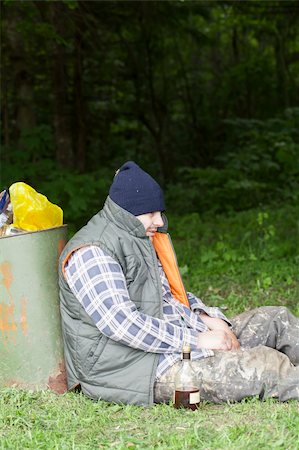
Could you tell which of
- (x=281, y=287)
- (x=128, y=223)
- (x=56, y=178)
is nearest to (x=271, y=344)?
(x=128, y=223)

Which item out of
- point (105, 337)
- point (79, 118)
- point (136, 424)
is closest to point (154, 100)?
point (79, 118)

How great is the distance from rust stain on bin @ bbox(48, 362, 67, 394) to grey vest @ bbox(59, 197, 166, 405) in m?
0.21

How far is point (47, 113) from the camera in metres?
16.5

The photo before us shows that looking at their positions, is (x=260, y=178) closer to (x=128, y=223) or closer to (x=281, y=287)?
(x=281, y=287)

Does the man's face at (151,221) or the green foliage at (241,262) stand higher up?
the man's face at (151,221)

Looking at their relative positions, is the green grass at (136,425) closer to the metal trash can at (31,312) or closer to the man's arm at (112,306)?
the metal trash can at (31,312)

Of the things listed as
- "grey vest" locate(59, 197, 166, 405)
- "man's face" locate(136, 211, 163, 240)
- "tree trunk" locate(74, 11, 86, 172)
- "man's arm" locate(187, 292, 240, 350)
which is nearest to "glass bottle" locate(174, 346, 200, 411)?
"grey vest" locate(59, 197, 166, 405)

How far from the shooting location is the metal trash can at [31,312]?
3926mm

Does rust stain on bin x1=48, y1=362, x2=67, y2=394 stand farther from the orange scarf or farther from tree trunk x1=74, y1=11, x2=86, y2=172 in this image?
tree trunk x1=74, y1=11, x2=86, y2=172

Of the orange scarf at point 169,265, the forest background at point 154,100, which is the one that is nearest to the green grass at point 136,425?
the orange scarf at point 169,265

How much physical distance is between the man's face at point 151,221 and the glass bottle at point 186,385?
625 millimetres

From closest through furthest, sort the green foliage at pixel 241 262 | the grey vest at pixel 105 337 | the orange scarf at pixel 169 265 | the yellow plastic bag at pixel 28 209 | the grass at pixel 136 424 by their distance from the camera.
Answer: the grass at pixel 136 424 < the grey vest at pixel 105 337 < the yellow plastic bag at pixel 28 209 < the orange scarf at pixel 169 265 < the green foliage at pixel 241 262

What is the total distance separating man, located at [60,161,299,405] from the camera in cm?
366

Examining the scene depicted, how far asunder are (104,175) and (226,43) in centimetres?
962
